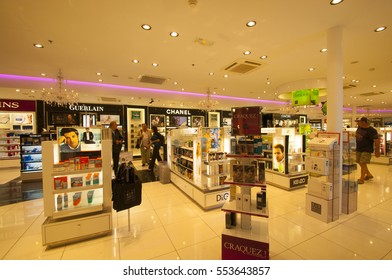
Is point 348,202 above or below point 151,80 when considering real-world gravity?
below

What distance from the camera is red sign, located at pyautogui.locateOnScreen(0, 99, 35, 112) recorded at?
8.77 m

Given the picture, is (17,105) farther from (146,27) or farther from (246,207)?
(246,207)

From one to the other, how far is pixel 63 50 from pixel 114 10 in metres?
2.20

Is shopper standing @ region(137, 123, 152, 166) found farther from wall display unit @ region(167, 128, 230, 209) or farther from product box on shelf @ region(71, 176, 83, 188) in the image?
product box on shelf @ region(71, 176, 83, 188)

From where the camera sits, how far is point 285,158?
16.7 feet

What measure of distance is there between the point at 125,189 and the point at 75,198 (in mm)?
903

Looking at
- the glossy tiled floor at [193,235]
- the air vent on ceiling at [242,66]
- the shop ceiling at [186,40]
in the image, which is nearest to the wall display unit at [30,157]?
the shop ceiling at [186,40]

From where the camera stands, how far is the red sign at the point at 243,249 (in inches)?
80.0

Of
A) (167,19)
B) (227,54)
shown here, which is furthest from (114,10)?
(227,54)

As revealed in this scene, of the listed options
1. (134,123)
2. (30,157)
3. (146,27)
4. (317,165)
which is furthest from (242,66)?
(134,123)

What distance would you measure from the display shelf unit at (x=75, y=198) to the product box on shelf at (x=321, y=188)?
3659 millimetres

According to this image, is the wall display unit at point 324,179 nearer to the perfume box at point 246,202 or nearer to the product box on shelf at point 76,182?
the perfume box at point 246,202

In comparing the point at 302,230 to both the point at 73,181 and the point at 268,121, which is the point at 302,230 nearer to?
the point at 73,181

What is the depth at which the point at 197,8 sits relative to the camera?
2.83 metres
